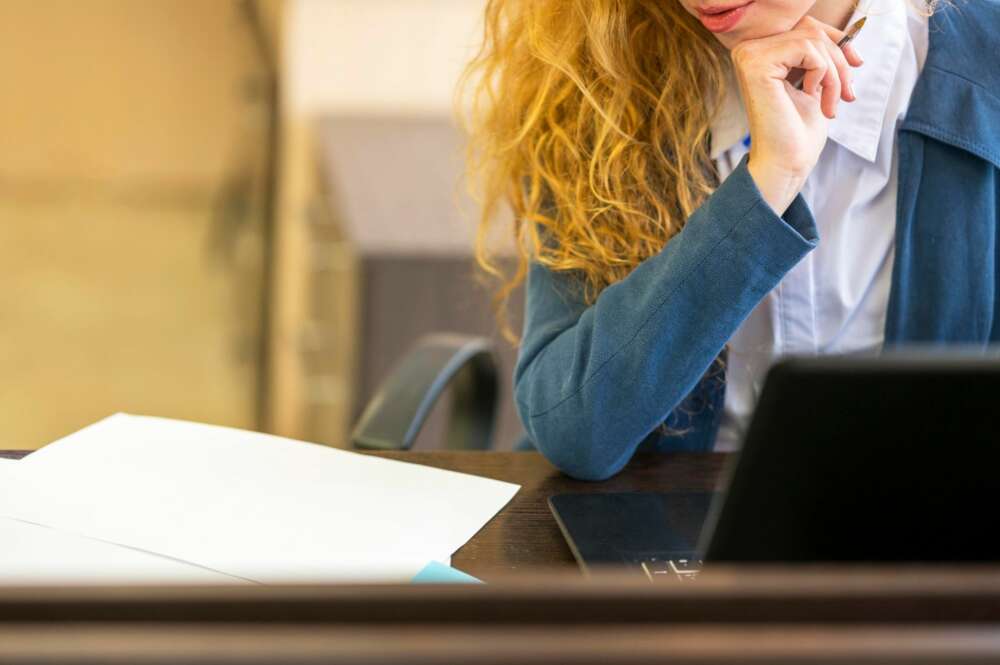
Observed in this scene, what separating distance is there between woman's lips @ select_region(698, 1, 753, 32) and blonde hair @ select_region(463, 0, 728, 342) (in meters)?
Answer: 0.09

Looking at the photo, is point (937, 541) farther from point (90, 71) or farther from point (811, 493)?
point (90, 71)

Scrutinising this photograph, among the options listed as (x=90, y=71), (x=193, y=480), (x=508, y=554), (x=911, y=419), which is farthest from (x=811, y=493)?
(x=90, y=71)

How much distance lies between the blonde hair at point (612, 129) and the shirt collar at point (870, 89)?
0.05 meters

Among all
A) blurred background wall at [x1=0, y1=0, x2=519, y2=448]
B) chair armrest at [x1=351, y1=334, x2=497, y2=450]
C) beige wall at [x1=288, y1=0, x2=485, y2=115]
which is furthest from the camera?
beige wall at [x1=288, y1=0, x2=485, y2=115]

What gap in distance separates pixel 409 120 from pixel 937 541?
2131 millimetres

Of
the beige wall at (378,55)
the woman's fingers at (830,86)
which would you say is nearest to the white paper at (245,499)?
the woman's fingers at (830,86)

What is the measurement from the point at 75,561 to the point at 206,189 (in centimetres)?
Answer: 200

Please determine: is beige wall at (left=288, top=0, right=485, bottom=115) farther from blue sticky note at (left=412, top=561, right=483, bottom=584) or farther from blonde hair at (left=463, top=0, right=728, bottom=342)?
blue sticky note at (left=412, top=561, right=483, bottom=584)

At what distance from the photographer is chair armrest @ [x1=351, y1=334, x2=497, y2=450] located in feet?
3.77

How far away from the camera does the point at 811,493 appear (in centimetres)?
39

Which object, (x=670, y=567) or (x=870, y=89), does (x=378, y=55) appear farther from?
(x=670, y=567)

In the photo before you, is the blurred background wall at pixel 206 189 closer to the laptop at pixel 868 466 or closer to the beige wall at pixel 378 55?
the beige wall at pixel 378 55

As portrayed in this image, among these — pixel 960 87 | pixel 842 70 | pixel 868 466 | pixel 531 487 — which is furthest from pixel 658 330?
pixel 868 466

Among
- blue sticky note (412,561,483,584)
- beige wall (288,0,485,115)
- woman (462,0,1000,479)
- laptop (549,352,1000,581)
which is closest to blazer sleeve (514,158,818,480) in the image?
woman (462,0,1000,479)
